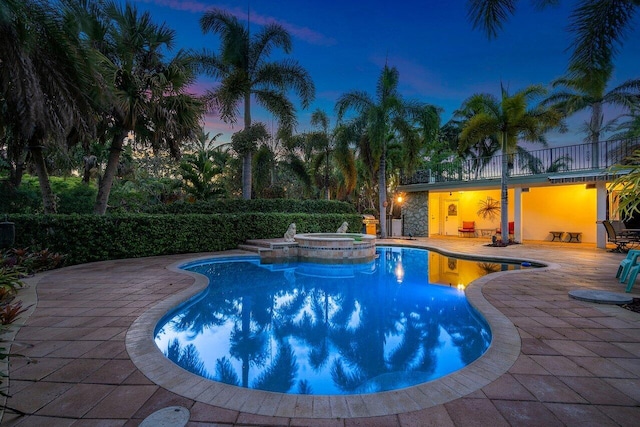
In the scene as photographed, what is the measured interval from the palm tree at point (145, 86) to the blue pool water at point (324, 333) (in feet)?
17.2

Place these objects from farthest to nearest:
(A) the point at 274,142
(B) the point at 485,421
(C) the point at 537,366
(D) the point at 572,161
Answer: (A) the point at 274,142, (D) the point at 572,161, (C) the point at 537,366, (B) the point at 485,421

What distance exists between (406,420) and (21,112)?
6.05 m

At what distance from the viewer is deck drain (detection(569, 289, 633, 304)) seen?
194 inches

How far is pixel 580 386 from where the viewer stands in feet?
8.56

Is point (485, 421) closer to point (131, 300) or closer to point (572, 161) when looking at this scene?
point (131, 300)

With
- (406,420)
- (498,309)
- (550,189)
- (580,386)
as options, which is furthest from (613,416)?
(550,189)

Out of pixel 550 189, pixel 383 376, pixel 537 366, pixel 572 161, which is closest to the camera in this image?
pixel 537 366

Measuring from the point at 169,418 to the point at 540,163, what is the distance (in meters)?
19.3

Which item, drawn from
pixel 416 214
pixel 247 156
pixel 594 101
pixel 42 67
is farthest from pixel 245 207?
pixel 594 101

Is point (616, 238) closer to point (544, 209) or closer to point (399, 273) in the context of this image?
point (544, 209)

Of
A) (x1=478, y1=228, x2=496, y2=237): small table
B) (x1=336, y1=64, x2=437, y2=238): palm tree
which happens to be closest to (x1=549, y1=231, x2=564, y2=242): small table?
(x1=478, y1=228, x2=496, y2=237): small table

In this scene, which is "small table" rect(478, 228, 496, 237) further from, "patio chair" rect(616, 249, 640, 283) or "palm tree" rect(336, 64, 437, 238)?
"patio chair" rect(616, 249, 640, 283)

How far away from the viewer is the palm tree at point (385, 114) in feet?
49.1

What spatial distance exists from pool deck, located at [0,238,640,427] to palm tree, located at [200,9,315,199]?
36.1 feet
